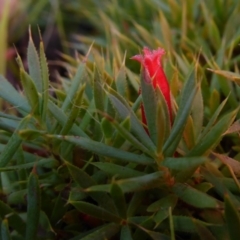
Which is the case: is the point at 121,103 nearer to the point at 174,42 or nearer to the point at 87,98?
the point at 87,98

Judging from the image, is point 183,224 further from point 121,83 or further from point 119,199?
point 121,83

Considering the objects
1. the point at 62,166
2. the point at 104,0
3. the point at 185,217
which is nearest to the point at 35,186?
the point at 62,166

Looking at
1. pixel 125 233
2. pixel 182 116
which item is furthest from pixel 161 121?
pixel 125 233

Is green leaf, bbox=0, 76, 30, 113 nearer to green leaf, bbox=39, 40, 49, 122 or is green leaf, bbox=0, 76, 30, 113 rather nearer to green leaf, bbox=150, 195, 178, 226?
green leaf, bbox=39, 40, 49, 122

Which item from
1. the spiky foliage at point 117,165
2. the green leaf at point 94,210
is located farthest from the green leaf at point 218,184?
the green leaf at point 94,210

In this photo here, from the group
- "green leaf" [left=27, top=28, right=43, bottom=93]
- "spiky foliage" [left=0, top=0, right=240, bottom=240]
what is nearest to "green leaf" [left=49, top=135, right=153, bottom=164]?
"spiky foliage" [left=0, top=0, right=240, bottom=240]
